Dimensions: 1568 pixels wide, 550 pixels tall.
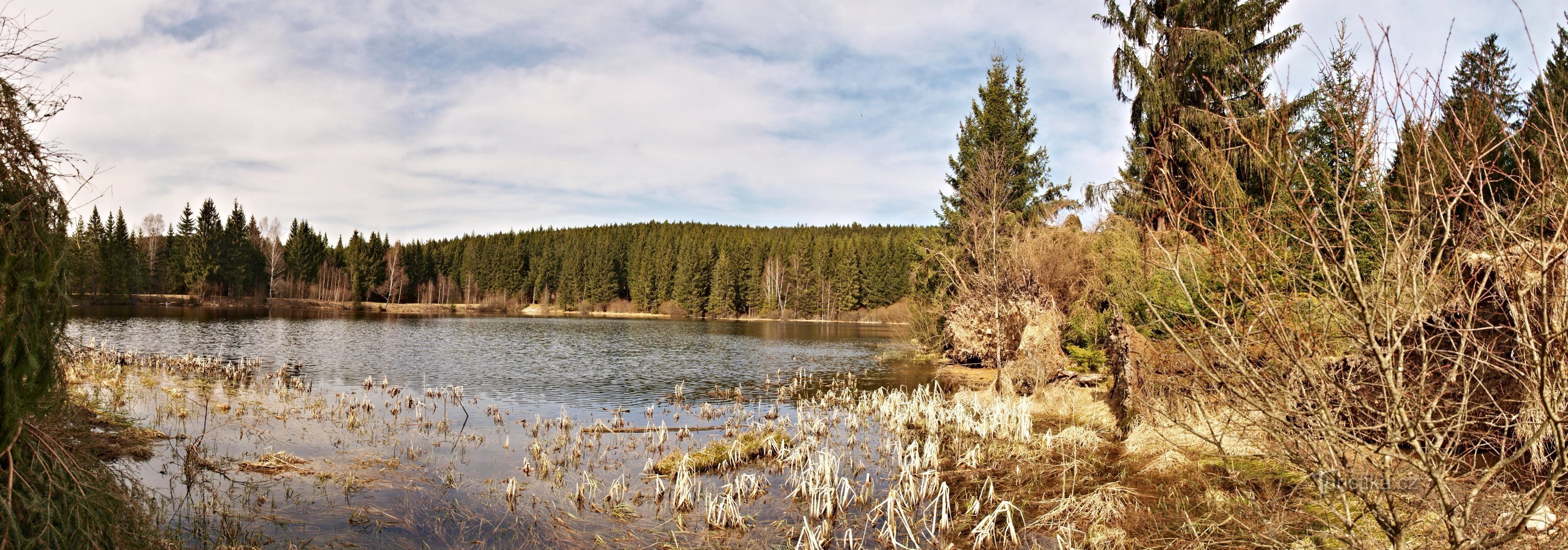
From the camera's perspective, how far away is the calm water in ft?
73.0

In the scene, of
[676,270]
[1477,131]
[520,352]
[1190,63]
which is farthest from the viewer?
[676,270]

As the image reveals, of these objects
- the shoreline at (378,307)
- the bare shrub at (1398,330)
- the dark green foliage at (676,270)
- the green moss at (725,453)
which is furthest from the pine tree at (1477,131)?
the dark green foliage at (676,270)

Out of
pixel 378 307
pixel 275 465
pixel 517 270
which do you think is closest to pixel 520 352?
pixel 275 465

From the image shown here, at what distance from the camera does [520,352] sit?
1331 inches

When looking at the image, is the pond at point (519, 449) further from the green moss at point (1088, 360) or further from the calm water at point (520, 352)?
the green moss at point (1088, 360)

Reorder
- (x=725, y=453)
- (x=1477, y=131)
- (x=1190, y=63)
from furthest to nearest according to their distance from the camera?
(x=1190, y=63) < (x=725, y=453) < (x=1477, y=131)

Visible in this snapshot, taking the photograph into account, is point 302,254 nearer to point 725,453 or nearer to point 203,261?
point 203,261

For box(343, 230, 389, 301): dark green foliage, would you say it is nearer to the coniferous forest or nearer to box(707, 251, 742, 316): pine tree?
the coniferous forest

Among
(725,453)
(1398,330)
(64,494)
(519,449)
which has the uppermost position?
(1398,330)

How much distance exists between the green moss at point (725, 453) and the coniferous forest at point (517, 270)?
212ft

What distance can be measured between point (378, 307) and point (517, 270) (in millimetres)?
23027

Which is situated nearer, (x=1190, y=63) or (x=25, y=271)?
(x=25, y=271)

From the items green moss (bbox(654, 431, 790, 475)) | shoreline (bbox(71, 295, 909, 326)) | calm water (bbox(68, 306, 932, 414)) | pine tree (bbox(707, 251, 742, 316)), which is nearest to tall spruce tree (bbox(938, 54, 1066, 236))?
calm water (bbox(68, 306, 932, 414))

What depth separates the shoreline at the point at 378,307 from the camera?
2758 inches
